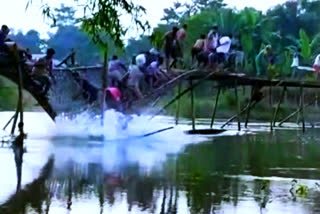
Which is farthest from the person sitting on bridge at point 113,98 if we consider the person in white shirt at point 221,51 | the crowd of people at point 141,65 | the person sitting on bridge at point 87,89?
the person in white shirt at point 221,51

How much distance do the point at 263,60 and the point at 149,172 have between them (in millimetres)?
25952

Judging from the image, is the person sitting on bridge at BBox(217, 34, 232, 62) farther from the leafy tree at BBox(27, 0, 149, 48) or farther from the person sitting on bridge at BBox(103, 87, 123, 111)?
the leafy tree at BBox(27, 0, 149, 48)

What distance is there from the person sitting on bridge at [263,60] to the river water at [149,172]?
1273 centimetres

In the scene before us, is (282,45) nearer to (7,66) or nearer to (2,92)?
(2,92)

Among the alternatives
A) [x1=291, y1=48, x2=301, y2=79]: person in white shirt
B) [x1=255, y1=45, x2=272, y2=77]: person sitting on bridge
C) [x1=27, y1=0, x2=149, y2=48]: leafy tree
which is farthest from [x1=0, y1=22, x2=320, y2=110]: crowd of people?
[x1=27, y1=0, x2=149, y2=48]: leafy tree

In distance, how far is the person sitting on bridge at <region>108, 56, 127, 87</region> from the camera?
85.4ft

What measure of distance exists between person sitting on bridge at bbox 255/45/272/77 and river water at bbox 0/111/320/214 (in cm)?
1273

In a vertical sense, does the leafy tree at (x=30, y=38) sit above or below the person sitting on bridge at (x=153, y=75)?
above

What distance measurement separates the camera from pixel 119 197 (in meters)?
11.6

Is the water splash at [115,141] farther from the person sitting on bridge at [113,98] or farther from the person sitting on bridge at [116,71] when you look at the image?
the person sitting on bridge at [116,71]

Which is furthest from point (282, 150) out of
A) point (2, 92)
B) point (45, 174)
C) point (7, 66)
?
point (2, 92)

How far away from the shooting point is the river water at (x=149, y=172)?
11.1 meters

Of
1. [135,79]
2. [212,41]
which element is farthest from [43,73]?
[212,41]

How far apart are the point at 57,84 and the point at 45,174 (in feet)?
37.1
